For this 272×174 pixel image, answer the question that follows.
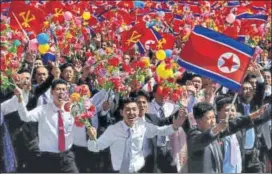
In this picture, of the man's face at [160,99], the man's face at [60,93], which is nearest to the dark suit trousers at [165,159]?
the man's face at [160,99]

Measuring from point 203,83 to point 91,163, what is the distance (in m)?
1.38

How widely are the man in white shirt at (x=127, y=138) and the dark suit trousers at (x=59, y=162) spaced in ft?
1.50

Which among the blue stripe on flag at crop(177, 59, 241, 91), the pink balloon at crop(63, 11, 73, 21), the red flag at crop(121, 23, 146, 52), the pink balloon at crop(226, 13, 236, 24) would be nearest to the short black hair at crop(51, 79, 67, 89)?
the blue stripe on flag at crop(177, 59, 241, 91)

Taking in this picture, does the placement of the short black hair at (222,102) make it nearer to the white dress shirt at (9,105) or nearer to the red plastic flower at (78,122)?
the red plastic flower at (78,122)

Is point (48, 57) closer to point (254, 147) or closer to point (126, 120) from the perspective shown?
point (126, 120)

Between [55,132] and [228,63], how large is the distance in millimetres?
1689

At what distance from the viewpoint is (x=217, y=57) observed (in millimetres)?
7684

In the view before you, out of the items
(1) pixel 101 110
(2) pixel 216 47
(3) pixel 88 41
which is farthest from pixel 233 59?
(3) pixel 88 41

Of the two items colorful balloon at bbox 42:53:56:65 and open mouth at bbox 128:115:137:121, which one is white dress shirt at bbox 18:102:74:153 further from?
colorful balloon at bbox 42:53:56:65

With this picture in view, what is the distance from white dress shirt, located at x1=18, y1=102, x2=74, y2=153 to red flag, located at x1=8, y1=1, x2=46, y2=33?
9.61 ft

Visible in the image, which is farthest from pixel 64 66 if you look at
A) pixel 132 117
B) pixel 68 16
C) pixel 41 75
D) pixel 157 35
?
pixel 68 16

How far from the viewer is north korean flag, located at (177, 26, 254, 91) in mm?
7461

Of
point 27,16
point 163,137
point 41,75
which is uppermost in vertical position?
point 27,16

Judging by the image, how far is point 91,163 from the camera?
8391mm
